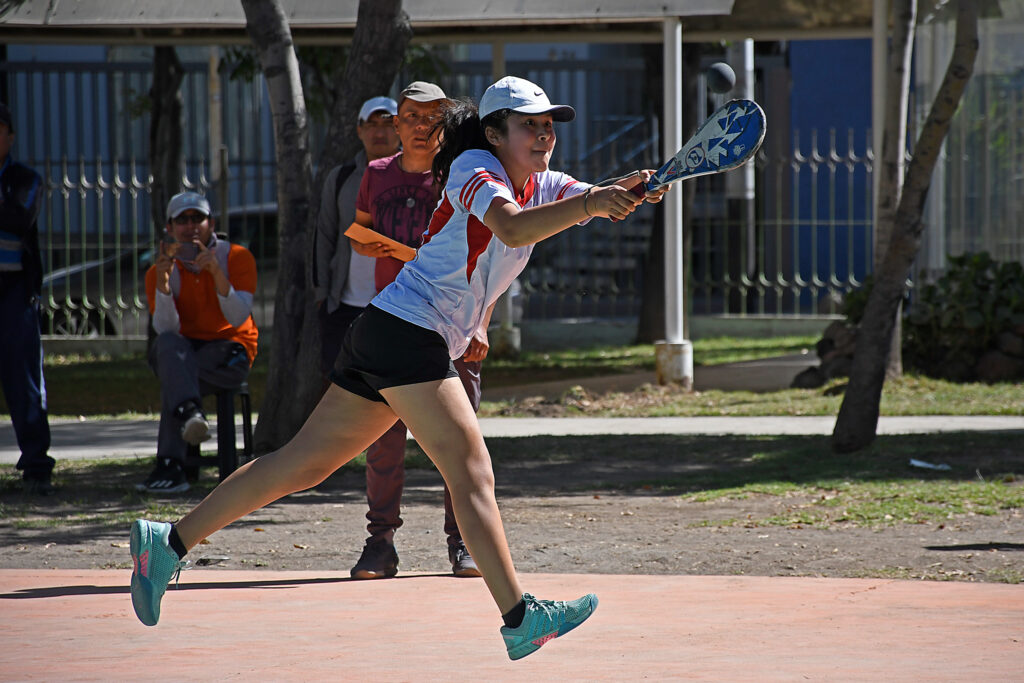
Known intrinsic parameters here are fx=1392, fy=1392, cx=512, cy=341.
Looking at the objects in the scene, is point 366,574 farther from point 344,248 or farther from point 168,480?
point 168,480

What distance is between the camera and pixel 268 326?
18250 mm

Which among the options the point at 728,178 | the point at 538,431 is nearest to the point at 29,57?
the point at 728,178

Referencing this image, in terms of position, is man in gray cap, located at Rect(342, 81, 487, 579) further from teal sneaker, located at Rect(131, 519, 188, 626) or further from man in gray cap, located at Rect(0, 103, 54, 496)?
man in gray cap, located at Rect(0, 103, 54, 496)

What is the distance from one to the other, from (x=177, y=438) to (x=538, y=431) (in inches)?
127

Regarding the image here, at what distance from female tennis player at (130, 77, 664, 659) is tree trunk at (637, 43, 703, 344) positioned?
435 inches

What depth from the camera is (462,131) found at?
Result: 161 inches

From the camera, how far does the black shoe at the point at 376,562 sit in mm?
5328

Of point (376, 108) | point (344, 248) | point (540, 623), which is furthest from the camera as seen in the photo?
point (344, 248)

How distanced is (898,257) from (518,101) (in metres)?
4.68

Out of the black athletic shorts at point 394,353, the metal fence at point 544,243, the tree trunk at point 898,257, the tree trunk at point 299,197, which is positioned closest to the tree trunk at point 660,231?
the metal fence at point 544,243

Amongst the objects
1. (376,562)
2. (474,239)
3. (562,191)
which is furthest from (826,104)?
(474,239)

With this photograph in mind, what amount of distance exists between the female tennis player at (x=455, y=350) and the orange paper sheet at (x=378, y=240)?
3.00ft

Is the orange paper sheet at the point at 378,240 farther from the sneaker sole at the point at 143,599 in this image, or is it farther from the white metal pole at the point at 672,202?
the white metal pole at the point at 672,202

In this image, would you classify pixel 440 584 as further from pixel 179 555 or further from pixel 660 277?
pixel 660 277
